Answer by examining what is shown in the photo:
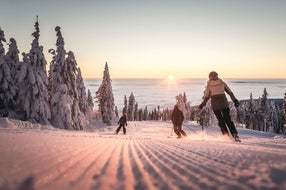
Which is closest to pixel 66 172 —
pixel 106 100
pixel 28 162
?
pixel 28 162

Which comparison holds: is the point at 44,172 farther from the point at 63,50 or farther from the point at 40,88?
the point at 63,50

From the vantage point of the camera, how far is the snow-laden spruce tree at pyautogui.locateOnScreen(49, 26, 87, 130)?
31.7 m

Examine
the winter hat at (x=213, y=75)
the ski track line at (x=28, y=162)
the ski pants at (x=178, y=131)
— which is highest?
the winter hat at (x=213, y=75)

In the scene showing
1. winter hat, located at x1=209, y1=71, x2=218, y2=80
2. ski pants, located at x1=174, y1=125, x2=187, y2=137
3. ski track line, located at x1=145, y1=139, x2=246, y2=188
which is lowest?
ski pants, located at x1=174, y1=125, x2=187, y2=137

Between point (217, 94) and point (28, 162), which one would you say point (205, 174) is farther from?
point (217, 94)

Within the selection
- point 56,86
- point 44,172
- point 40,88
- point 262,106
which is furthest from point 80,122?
point 262,106

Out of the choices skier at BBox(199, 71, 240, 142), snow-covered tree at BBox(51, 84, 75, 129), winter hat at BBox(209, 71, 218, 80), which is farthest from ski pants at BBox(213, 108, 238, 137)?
snow-covered tree at BBox(51, 84, 75, 129)

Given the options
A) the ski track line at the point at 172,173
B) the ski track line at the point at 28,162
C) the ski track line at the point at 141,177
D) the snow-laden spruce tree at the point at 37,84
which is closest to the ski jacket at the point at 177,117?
the ski track line at the point at 28,162

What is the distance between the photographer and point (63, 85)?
31750 mm

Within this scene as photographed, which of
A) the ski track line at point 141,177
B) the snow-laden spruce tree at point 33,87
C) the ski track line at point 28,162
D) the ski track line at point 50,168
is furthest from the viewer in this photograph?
the snow-laden spruce tree at point 33,87

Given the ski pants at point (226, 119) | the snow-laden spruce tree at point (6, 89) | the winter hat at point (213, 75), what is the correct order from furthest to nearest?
the snow-laden spruce tree at point (6, 89)
the winter hat at point (213, 75)
the ski pants at point (226, 119)

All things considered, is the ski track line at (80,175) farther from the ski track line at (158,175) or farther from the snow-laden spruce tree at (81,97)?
the snow-laden spruce tree at (81,97)

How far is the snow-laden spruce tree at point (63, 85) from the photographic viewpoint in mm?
31688

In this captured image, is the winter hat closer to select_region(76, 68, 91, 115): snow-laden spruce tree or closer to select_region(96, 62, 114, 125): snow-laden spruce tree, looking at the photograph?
select_region(76, 68, 91, 115): snow-laden spruce tree
